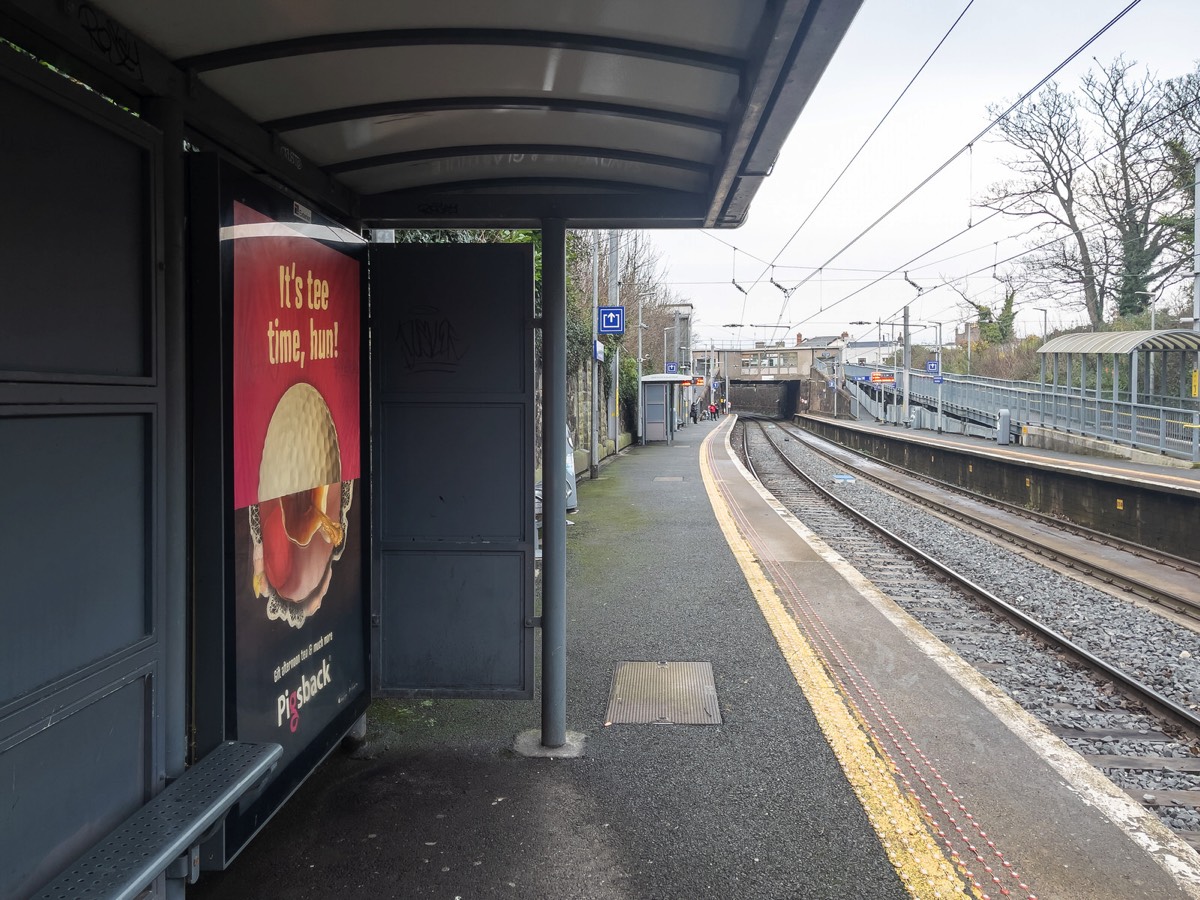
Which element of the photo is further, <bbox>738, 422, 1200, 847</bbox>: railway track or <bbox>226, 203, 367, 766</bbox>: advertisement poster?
<bbox>738, 422, 1200, 847</bbox>: railway track

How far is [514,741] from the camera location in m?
4.60

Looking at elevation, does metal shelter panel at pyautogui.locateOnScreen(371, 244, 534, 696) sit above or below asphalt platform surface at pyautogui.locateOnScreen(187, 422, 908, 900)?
above

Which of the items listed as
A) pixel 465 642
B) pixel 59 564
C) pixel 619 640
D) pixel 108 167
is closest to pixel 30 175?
pixel 108 167

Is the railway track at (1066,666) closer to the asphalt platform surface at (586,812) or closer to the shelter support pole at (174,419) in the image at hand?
the asphalt platform surface at (586,812)

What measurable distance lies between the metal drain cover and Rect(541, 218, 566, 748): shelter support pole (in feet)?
1.68

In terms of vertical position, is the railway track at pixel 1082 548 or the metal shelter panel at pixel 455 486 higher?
the metal shelter panel at pixel 455 486

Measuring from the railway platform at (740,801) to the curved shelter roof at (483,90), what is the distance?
274cm

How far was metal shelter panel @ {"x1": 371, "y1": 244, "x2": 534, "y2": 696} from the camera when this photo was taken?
4477mm

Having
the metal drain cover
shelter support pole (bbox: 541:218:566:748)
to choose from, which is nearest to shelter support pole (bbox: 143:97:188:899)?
shelter support pole (bbox: 541:218:566:748)

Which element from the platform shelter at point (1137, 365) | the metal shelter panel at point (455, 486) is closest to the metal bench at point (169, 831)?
the metal shelter panel at point (455, 486)

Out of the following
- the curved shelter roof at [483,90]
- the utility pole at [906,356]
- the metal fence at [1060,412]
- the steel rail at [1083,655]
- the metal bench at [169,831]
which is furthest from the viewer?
the utility pole at [906,356]

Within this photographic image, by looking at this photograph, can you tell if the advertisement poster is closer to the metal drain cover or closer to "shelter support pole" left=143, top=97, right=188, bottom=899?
"shelter support pole" left=143, top=97, right=188, bottom=899

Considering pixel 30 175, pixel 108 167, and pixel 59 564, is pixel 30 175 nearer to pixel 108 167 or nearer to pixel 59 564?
pixel 108 167

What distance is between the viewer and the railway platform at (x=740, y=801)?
3268mm
